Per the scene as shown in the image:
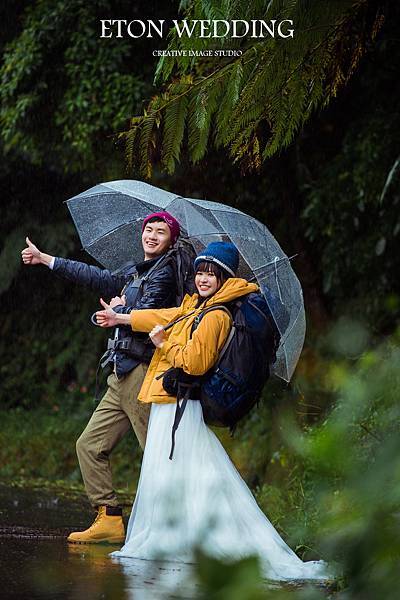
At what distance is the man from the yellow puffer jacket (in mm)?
218

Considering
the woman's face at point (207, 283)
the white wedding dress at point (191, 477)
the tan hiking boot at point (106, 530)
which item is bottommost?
the tan hiking boot at point (106, 530)

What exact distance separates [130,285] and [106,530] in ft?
5.01

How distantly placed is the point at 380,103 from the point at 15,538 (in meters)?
5.51

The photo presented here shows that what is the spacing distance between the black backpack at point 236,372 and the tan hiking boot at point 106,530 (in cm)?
106

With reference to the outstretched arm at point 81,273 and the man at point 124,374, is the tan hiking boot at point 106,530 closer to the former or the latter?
the man at point 124,374

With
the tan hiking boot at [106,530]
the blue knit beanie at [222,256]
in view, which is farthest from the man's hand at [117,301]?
the tan hiking boot at [106,530]

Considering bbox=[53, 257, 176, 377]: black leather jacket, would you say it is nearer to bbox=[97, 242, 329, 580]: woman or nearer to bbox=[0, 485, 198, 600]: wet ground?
bbox=[97, 242, 329, 580]: woman

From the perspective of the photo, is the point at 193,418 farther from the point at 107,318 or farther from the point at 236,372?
the point at 107,318

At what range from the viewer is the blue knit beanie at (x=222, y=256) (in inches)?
241

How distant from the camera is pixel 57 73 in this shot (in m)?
12.0

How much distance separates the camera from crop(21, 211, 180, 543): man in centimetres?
659

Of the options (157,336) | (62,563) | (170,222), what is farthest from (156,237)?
(62,563)

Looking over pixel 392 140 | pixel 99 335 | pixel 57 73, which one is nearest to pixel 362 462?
pixel 392 140

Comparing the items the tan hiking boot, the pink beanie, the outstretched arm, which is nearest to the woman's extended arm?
the pink beanie
